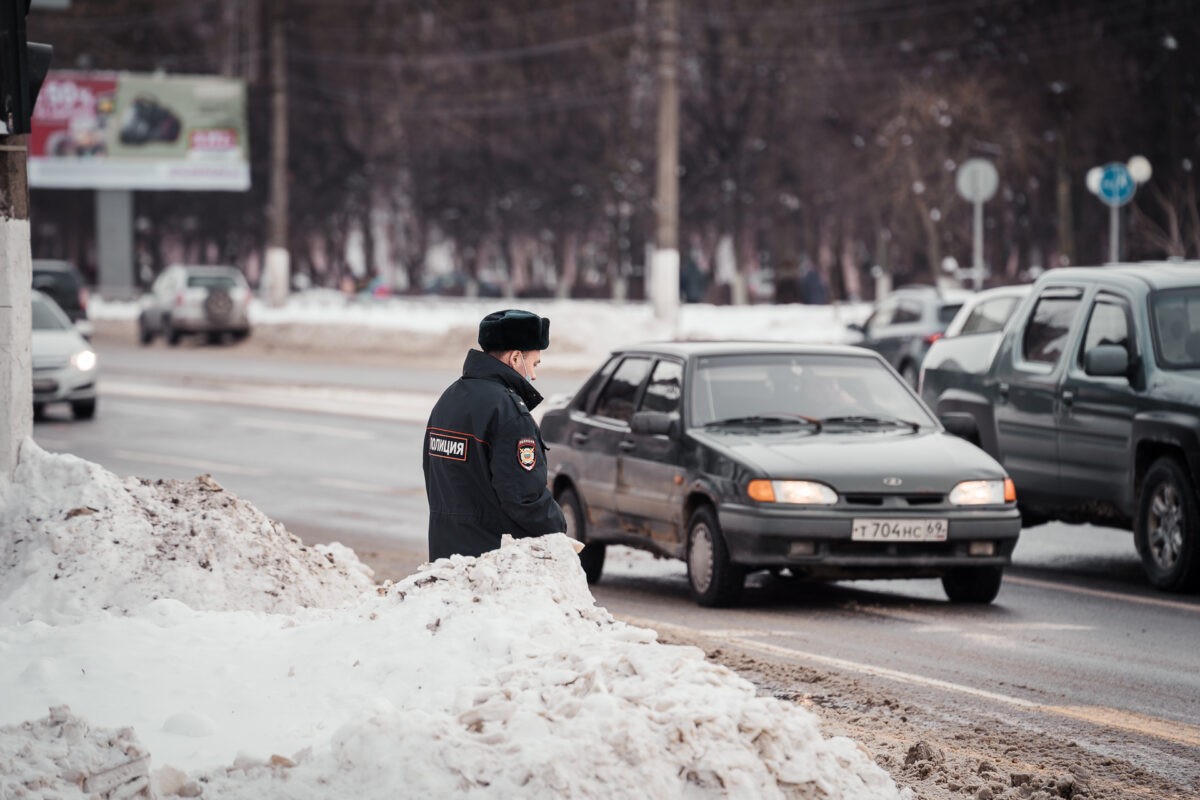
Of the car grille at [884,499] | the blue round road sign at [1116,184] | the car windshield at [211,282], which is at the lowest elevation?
the car grille at [884,499]

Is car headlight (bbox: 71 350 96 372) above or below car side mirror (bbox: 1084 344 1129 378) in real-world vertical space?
below

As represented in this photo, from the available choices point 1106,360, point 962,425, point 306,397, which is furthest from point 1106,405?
point 306,397

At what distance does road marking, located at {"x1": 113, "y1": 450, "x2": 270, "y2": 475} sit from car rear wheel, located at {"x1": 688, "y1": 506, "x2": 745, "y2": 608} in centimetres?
811

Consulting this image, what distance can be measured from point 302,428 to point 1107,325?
1261 centimetres

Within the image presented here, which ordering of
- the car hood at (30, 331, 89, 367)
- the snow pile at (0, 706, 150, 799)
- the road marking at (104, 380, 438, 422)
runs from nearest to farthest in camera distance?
the snow pile at (0, 706, 150, 799) → the car hood at (30, 331, 89, 367) → the road marking at (104, 380, 438, 422)

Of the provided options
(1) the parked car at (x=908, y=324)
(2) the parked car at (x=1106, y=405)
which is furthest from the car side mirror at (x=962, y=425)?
(1) the parked car at (x=908, y=324)

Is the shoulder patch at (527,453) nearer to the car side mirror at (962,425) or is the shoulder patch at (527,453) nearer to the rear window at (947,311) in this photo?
the car side mirror at (962,425)

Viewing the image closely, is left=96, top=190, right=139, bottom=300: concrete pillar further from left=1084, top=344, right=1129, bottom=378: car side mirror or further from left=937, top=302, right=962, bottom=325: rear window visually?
left=1084, top=344, right=1129, bottom=378: car side mirror

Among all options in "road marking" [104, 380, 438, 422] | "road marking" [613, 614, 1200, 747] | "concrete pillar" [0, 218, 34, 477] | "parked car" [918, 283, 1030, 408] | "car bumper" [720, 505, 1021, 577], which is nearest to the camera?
"road marking" [613, 614, 1200, 747]

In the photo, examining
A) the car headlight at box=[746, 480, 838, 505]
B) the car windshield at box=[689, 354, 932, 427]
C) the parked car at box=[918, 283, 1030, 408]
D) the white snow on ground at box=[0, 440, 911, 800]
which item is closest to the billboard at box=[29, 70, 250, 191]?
the parked car at box=[918, 283, 1030, 408]

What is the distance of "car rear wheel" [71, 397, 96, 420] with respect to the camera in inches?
966

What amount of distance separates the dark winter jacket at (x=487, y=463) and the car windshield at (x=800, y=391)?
4.37 meters

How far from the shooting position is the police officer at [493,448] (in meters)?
6.96

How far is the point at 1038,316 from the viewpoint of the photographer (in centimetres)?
1330
